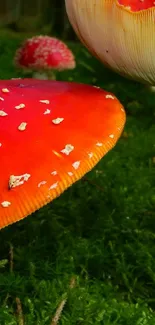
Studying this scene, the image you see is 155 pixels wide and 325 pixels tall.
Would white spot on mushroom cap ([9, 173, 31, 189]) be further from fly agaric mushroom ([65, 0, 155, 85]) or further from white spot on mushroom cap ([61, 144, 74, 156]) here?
fly agaric mushroom ([65, 0, 155, 85])

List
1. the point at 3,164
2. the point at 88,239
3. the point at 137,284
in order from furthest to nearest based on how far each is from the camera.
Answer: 1. the point at 88,239
2. the point at 137,284
3. the point at 3,164

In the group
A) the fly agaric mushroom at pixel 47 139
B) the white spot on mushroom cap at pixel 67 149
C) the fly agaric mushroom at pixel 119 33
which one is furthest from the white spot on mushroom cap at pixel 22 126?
the fly agaric mushroom at pixel 119 33

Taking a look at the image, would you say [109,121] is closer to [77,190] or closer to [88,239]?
[88,239]

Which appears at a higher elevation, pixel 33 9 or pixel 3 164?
pixel 3 164

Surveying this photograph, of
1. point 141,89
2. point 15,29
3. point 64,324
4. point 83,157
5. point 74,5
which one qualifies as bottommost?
point 15,29

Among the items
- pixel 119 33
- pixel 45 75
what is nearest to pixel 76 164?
pixel 119 33

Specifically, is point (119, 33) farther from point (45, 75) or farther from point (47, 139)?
point (45, 75)

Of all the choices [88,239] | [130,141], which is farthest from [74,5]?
[130,141]
